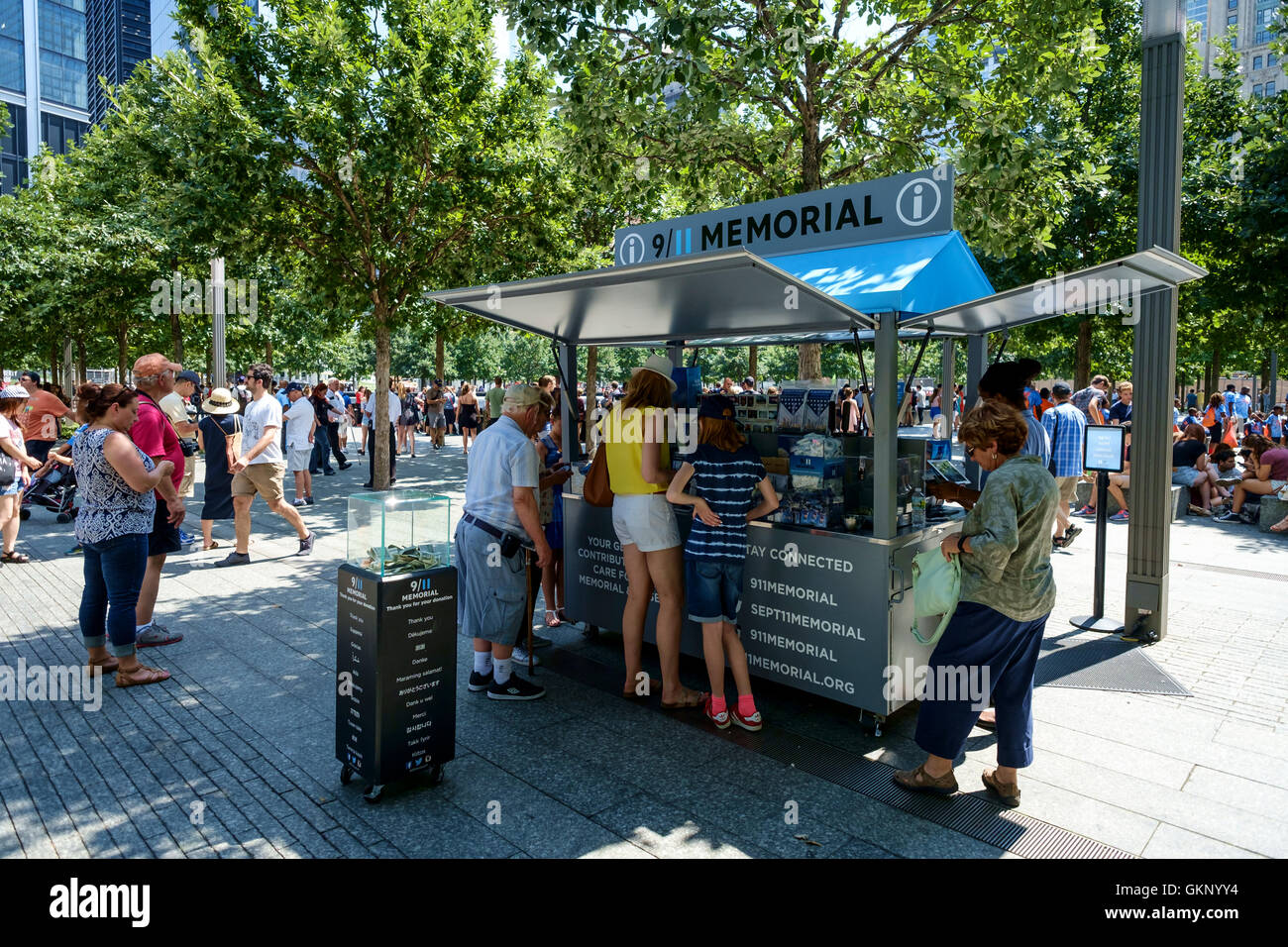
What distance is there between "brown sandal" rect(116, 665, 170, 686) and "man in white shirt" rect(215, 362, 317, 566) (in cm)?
326

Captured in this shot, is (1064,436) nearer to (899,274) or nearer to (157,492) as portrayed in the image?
(899,274)

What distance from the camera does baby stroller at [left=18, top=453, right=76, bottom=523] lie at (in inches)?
440

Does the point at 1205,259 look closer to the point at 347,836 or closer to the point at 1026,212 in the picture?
the point at 1026,212

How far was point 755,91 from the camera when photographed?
9523 millimetres

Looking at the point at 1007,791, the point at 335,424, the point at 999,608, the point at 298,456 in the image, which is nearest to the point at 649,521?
the point at 999,608

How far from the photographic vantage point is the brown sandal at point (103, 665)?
205 inches

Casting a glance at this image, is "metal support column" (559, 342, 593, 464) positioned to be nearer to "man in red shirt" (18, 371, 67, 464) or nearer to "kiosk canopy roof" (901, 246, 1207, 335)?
"kiosk canopy roof" (901, 246, 1207, 335)

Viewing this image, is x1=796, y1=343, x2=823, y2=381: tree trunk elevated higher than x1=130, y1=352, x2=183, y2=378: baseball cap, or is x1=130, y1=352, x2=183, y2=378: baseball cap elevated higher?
x1=796, y1=343, x2=823, y2=381: tree trunk

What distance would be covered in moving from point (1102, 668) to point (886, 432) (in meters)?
2.59

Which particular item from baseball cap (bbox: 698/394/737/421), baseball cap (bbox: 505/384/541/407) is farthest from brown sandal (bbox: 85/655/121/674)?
baseball cap (bbox: 698/394/737/421)

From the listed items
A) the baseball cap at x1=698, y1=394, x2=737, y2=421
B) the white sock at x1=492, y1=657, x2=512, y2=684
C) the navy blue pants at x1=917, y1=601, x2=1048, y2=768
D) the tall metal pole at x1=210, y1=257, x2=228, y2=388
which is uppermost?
the tall metal pole at x1=210, y1=257, x2=228, y2=388

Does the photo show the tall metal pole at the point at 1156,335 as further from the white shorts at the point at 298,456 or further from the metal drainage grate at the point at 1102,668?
the white shorts at the point at 298,456
